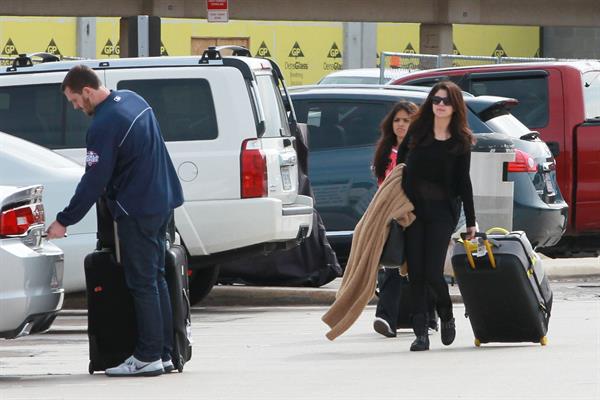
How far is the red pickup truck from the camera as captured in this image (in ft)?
50.1

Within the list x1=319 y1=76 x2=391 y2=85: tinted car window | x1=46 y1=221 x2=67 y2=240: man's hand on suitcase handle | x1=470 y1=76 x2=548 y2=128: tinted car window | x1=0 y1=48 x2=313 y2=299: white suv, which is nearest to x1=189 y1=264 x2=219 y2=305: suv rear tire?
x1=0 y1=48 x2=313 y2=299: white suv

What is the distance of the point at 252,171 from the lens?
39.8ft

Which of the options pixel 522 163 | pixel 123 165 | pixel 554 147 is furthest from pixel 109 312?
pixel 554 147

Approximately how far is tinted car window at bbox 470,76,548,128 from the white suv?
358cm

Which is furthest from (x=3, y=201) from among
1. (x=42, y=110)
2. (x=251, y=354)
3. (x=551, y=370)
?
(x=42, y=110)

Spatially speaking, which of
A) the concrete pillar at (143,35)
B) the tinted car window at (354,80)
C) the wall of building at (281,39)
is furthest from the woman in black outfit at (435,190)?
the wall of building at (281,39)

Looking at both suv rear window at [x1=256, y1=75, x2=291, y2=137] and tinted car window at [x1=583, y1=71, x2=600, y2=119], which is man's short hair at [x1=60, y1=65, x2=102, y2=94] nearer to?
suv rear window at [x1=256, y1=75, x2=291, y2=137]

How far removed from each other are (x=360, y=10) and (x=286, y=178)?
1087 inches

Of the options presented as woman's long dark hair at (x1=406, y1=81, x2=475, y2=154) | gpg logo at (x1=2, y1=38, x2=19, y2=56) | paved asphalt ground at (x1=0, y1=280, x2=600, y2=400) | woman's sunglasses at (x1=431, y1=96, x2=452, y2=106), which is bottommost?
paved asphalt ground at (x1=0, y1=280, x2=600, y2=400)

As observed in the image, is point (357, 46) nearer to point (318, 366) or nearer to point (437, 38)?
point (437, 38)

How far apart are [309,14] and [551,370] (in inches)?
1226

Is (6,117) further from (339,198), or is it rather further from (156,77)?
(339,198)

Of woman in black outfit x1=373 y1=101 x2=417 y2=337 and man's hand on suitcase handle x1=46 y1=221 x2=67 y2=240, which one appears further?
woman in black outfit x1=373 y1=101 x2=417 y2=337

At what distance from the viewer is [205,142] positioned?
12.3 meters
